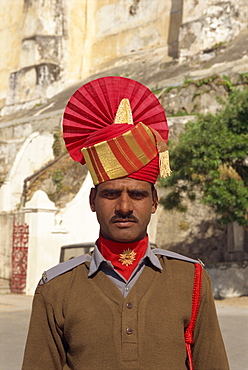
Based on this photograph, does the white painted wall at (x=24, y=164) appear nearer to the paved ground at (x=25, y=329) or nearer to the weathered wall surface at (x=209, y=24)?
the paved ground at (x=25, y=329)

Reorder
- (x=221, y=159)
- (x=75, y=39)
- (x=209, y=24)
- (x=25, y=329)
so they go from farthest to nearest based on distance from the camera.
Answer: (x=75, y=39) → (x=209, y=24) → (x=221, y=159) → (x=25, y=329)

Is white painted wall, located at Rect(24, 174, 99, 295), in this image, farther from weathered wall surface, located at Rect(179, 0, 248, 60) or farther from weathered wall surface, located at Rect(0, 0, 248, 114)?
weathered wall surface, located at Rect(0, 0, 248, 114)

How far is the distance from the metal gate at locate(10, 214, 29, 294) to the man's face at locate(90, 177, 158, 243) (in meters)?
12.8

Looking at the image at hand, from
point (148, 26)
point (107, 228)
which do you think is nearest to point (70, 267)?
point (107, 228)

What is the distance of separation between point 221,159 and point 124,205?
32.9 feet

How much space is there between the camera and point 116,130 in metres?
2.25

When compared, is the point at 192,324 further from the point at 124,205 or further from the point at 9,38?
the point at 9,38

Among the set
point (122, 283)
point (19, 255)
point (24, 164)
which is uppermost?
point (24, 164)

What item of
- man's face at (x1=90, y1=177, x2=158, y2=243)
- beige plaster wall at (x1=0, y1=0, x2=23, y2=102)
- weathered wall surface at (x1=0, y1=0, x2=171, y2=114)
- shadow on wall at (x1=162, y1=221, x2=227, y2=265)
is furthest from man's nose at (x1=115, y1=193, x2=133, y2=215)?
beige plaster wall at (x1=0, y1=0, x2=23, y2=102)

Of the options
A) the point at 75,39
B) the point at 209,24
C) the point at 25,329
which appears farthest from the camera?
the point at 75,39

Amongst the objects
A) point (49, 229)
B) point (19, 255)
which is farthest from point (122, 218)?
point (19, 255)

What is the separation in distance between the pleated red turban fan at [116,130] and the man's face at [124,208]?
3cm

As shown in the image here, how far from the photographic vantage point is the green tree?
11531mm

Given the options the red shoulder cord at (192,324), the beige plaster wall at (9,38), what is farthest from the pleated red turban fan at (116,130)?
the beige plaster wall at (9,38)
